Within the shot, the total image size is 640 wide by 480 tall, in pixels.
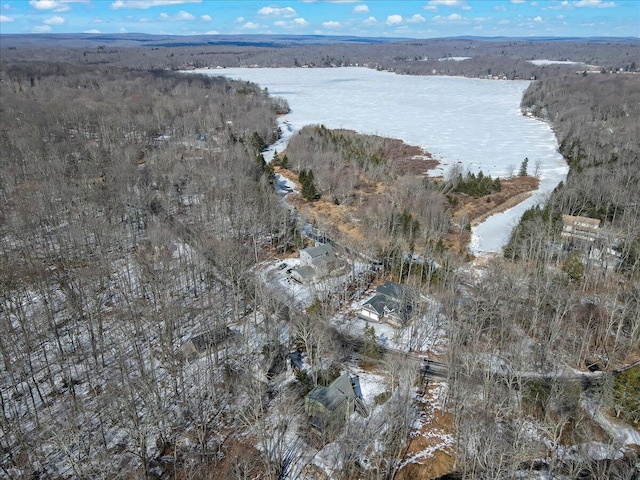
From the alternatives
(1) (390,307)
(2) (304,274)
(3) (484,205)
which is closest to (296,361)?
(1) (390,307)

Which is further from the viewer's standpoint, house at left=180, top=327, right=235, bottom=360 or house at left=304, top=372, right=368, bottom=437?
house at left=180, top=327, right=235, bottom=360

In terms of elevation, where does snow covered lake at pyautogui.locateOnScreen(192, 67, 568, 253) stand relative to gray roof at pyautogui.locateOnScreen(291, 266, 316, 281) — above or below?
above

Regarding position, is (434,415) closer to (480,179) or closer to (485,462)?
(485,462)

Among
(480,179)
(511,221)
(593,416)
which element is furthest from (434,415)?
(480,179)

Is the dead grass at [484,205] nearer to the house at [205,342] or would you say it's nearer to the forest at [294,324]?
the forest at [294,324]

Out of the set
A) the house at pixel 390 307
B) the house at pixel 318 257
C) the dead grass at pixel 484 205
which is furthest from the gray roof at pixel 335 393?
the dead grass at pixel 484 205

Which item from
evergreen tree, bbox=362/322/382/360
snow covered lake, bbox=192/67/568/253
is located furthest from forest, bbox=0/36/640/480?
snow covered lake, bbox=192/67/568/253

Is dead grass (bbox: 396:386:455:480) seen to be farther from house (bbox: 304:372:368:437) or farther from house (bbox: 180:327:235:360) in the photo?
house (bbox: 180:327:235:360)
